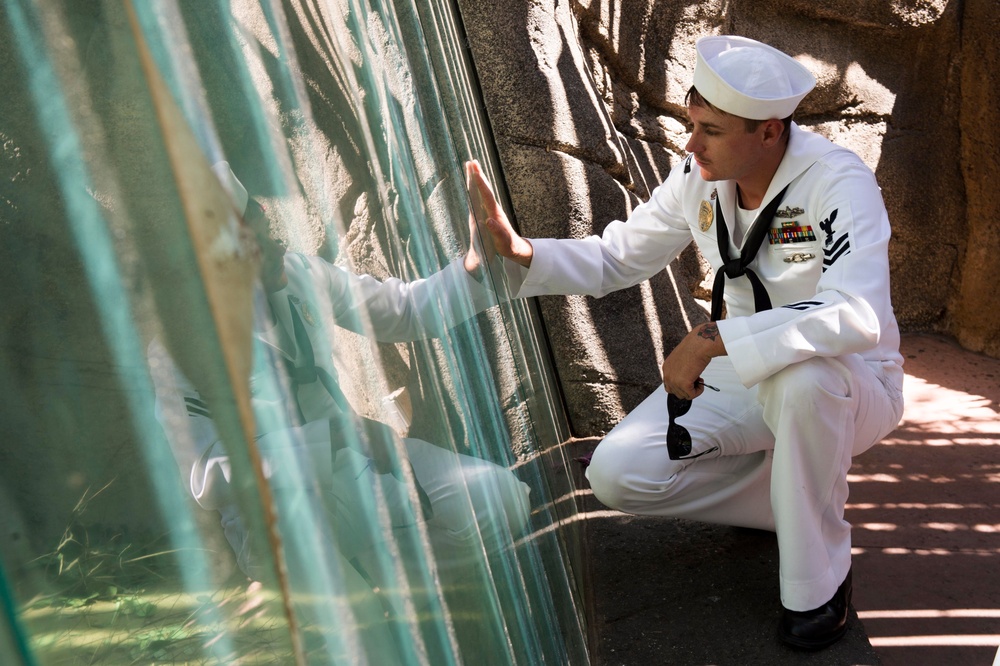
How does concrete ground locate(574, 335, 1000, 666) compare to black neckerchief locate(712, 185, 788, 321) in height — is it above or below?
below

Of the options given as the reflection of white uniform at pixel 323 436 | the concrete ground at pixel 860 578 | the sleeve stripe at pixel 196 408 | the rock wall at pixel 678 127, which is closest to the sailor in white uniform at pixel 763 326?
the concrete ground at pixel 860 578

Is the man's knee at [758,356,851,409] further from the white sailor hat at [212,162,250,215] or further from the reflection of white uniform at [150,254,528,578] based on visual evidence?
the white sailor hat at [212,162,250,215]

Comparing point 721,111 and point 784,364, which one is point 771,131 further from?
point 784,364

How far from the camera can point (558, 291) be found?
2.67 m

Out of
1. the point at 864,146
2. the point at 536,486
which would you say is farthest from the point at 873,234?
the point at 864,146

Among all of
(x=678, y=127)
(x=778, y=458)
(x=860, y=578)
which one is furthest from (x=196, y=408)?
(x=678, y=127)

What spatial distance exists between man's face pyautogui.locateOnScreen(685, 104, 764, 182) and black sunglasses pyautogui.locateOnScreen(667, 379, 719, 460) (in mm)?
598

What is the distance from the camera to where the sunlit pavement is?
8.16 ft

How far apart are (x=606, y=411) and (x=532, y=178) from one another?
91 cm

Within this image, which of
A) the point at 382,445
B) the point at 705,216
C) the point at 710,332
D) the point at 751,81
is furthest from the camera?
the point at 705,216

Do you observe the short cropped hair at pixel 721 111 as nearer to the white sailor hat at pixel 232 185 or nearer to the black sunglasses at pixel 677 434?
the black sunglasses at pixel 677 434

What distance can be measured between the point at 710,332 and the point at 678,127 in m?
2.68

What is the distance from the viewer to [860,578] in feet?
9.13

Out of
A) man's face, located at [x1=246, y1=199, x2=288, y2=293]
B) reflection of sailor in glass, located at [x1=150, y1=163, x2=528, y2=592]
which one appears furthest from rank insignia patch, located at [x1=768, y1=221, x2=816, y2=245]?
man's face, located at [x1=246, y1=199, x2=288, y2=293]
